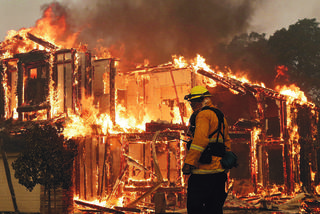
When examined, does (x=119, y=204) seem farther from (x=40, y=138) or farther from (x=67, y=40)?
(x=67, y=40)

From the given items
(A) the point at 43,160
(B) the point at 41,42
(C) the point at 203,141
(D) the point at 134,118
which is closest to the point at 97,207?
(A) the point at 43,160

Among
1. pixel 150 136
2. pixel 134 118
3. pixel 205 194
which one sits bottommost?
pixel 205 194

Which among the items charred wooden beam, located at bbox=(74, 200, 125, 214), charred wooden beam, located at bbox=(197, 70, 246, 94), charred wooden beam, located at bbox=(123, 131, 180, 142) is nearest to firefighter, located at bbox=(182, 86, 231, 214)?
charred wooden beam, located at bbox=(74, 200, 125, 214)

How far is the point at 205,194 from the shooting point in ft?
18.0

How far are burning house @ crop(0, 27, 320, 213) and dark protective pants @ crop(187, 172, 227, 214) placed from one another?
8228 mm

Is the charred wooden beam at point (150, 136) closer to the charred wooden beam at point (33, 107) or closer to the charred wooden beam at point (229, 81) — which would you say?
the charred wooden beam at point (33, 107)

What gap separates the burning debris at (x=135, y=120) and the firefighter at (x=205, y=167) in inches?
323

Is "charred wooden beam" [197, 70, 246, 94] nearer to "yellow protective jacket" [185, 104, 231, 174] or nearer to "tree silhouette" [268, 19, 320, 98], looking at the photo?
"yellow protective jacket" [185, 104, 231, 174]

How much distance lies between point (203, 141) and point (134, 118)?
47.6 ft

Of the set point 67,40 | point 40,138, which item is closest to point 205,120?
point 40,138

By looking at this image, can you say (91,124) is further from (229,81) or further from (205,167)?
(205,167)

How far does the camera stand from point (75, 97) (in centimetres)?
1627

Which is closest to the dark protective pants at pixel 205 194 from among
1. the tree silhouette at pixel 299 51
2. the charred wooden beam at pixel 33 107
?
the charred wooden beam at pixel 33 107

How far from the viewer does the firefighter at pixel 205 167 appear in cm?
540
